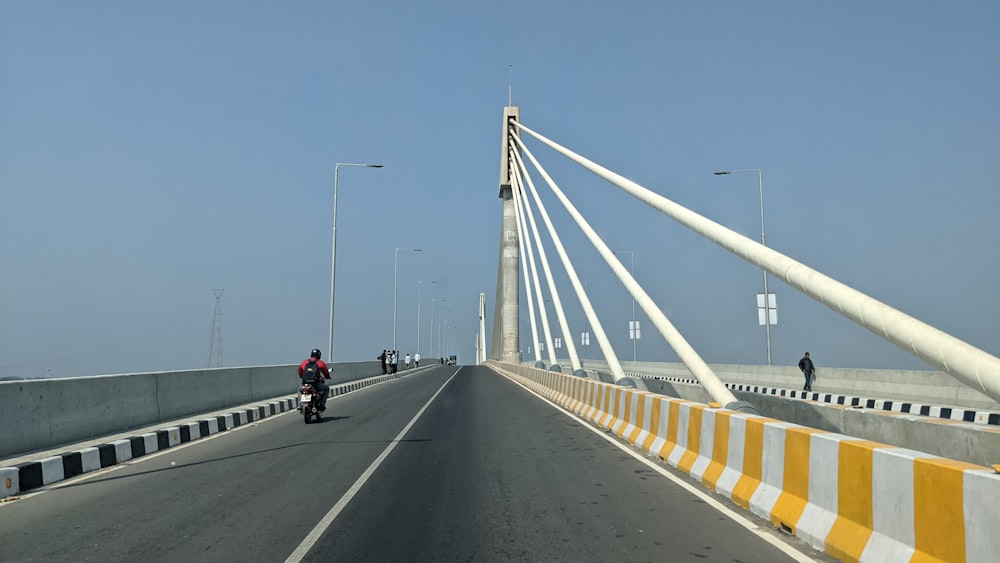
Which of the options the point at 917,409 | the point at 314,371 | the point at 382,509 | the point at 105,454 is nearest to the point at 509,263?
the point at 917,409

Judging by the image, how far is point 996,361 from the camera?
5516 millimetres

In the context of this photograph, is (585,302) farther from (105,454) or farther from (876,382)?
(105,454)

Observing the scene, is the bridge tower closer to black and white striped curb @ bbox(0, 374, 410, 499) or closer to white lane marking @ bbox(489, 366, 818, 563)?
black and white striped curb @ bbox(0, 374, 410, 499)

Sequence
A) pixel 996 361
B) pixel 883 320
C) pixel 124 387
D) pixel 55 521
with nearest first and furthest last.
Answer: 1. pixel 996 361
2. pixel 883 320
3. pixel 55 521
4. pixel 124 387

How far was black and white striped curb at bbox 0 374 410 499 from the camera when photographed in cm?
896

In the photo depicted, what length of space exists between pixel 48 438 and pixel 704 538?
945cm

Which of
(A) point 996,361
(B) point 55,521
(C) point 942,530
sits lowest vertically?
(B) point 55,521

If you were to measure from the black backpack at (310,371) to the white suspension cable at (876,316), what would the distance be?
356 inches

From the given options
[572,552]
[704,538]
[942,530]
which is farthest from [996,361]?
[572,552]

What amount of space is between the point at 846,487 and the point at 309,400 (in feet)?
44.2

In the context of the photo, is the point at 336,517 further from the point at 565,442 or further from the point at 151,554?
the point at 565,442

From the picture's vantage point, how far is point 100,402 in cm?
1309

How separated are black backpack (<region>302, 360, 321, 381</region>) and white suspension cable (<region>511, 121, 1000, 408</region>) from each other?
905cm

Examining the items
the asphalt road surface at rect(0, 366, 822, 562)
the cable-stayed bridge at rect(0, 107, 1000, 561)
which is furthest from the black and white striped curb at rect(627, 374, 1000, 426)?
the asphalt road surface at rect(0, 366, 822, 562)
